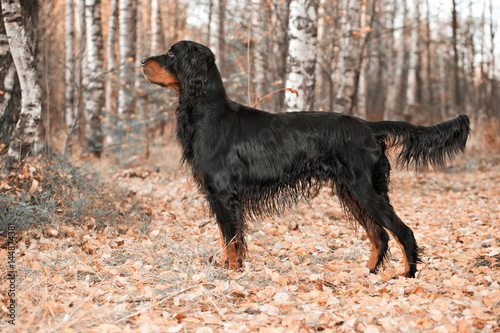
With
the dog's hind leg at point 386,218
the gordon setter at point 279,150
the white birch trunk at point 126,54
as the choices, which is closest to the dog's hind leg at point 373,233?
the gordon setter at point 279,150

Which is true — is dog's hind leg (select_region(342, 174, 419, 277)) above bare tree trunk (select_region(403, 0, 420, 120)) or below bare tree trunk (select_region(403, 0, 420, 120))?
below

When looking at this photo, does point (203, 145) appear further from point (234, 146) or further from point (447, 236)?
point (447, 236)

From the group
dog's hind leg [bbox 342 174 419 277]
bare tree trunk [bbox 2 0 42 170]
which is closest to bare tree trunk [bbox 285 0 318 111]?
dog's hind leg [bbox 342 174 419 277]

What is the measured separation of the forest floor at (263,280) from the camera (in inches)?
93.4

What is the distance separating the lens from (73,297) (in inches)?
104

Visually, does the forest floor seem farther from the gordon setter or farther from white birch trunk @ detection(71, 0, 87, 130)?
white birch trunk @ detection(71, 0, 87, 130)

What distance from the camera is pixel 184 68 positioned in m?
3.44

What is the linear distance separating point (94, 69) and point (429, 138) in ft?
24.1

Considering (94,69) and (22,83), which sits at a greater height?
(94,69)

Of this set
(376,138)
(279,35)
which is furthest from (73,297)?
(279,35)

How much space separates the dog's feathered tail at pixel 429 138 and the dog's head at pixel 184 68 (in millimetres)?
1425

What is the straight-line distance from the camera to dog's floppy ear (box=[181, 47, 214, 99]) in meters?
3.42

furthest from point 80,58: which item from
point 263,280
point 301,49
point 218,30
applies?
point 218,30

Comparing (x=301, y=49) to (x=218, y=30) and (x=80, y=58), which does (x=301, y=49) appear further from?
(x=218, y=30)
